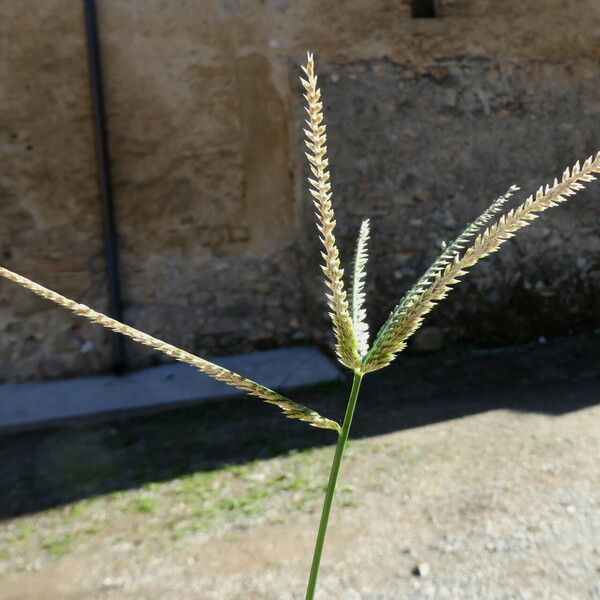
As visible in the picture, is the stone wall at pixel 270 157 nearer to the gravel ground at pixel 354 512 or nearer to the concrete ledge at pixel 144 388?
the concrete ledge at pixel 144 388

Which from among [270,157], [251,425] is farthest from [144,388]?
[270,157]

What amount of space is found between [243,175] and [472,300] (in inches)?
82.4

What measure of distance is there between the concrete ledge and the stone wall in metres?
0.16

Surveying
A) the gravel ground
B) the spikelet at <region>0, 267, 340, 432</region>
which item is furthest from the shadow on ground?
the spikelet at <region>0, 267, 340, 432</region>

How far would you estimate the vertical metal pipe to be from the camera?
5.65 m

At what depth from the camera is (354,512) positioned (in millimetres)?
3922

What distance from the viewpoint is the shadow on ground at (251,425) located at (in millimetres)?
4473

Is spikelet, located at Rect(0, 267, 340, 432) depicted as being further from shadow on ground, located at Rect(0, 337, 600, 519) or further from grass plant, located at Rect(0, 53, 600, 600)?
shadow on ground, located at Rect(0, 337, 600, 519)

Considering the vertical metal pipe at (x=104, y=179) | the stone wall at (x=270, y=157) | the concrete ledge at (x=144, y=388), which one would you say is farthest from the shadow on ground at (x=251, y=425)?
the vertical metal pipe at (x=104, y=179)

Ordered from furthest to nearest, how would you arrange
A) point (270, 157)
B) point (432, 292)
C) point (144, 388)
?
point (270, 157) < point (144, 388) < point (432, 292)

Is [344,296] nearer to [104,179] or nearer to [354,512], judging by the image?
[354,512]

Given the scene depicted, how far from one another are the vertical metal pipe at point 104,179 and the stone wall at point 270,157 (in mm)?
71

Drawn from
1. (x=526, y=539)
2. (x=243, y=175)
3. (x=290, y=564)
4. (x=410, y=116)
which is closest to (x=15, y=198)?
(x=243, y=175)

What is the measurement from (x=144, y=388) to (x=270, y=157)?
191 cm
